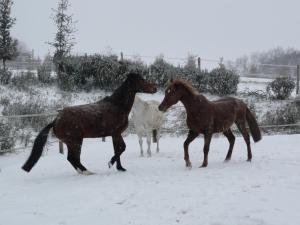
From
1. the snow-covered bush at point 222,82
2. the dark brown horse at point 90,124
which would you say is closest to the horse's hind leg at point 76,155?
the dark brown horse at point 90,124

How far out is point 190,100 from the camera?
814cm

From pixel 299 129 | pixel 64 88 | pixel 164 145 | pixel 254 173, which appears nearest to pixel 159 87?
pixel 64 88

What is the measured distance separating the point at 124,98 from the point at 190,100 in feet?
4.22

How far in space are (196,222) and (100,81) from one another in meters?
17.0

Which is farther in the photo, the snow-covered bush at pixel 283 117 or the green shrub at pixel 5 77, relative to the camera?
the green shrub at pixel 5 77

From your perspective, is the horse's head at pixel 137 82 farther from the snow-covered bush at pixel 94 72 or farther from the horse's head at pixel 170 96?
the snow-covered bush at pixel 94 72

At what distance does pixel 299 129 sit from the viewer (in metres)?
17.3

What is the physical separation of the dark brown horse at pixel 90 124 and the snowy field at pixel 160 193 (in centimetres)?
39

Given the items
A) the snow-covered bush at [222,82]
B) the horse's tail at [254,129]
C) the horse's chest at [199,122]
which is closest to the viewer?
the horse's chest at [199,122]

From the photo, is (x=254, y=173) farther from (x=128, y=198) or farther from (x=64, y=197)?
(x=64, y=197)

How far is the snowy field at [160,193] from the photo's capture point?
16.0 feet

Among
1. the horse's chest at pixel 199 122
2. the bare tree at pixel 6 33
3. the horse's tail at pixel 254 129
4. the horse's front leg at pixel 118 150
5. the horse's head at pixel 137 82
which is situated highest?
the bare tree at pixel 6 33

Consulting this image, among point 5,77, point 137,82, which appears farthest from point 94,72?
point 137,82

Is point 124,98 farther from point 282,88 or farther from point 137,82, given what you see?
point 282,88
